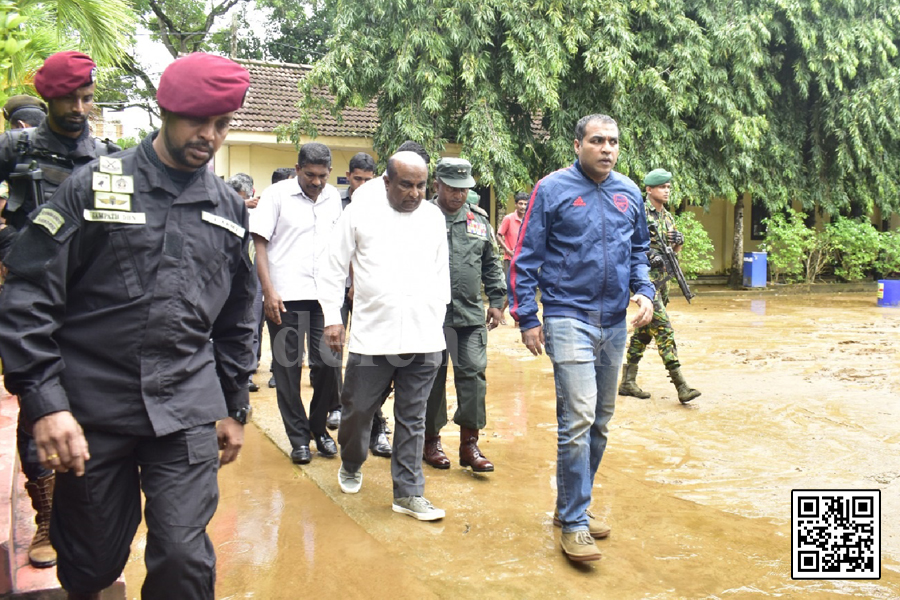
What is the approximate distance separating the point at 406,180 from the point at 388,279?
0.55 metres

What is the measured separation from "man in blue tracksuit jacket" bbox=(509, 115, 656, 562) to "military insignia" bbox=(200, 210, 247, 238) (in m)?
1.81

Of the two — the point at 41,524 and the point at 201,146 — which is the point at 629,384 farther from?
the point at 201,146

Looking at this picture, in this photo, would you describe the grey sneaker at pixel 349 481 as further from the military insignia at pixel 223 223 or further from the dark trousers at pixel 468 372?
the military insignia at pixel 223 223

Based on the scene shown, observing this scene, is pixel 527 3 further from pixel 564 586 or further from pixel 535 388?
pixel 564 586

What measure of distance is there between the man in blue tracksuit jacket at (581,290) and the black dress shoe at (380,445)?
5.63 ft

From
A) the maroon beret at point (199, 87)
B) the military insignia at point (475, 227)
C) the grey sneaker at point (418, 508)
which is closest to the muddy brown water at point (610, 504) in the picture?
the grey sneaker at point (418, 508)

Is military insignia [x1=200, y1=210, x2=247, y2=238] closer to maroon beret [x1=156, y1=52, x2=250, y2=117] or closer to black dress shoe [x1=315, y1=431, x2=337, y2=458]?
maroon beret [x1=156, y1=52, x2=250, y2=117]

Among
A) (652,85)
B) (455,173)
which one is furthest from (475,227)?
(652,85)

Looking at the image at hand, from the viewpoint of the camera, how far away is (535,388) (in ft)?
25.5

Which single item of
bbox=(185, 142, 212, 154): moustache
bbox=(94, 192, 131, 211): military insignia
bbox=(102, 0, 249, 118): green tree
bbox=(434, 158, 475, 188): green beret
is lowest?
bbox=(94, 192, 131, 211): military insignia

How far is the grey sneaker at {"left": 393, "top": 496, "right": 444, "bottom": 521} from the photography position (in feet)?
13.9

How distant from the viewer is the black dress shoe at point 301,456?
17.3 ft

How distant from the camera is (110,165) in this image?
237 cm

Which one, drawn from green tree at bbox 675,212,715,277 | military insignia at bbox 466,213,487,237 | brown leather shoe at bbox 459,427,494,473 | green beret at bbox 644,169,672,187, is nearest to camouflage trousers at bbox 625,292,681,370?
green beret at bbox 644,169,672,187
